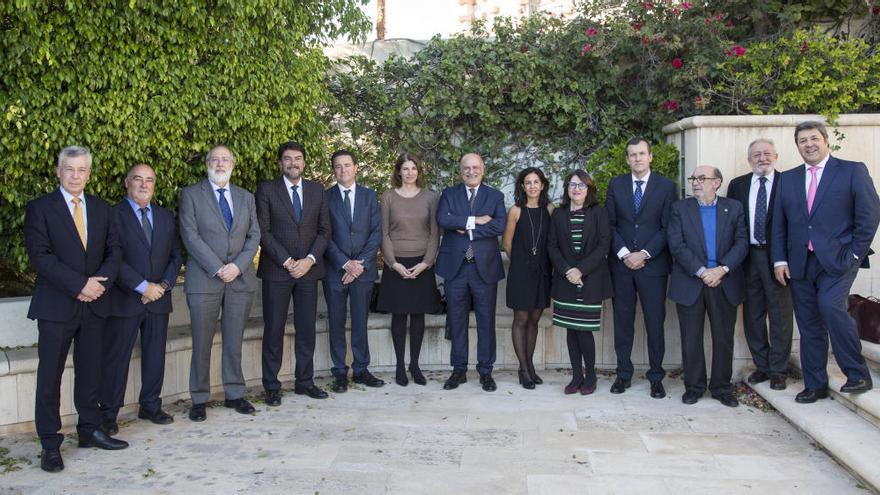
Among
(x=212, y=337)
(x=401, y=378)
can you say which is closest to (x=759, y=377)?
(x=401, y=378)

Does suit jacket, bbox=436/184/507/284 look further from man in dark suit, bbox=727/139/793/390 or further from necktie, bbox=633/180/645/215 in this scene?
man in dark suit, bbox=727/139/793/390

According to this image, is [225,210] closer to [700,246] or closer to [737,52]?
[700,246]

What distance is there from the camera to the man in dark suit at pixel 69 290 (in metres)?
4.25

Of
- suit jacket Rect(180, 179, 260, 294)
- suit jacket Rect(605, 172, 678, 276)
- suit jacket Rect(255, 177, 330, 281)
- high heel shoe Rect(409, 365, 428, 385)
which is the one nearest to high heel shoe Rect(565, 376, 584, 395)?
suit jacket Rect(605, 172, 678, 276)

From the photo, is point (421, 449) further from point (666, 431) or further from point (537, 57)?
point (537, 57)

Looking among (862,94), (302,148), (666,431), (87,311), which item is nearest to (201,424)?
(87,311)

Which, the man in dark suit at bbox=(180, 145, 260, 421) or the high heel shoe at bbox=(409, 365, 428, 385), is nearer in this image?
the man in dark suit at bbox=(180, 145, 260, 421)

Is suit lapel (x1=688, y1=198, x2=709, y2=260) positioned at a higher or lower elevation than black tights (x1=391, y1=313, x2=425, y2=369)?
higher

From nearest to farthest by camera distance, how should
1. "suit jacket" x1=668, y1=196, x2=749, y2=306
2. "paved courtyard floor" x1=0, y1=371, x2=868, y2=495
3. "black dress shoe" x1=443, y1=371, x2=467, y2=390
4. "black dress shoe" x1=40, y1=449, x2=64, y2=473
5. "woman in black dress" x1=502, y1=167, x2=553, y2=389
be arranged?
"paved courtyard floor" x1=0, y1=371, x2=868, y2=495
"black dress shoe" x1=40, y1=449, x2=64, y2=473
"suit jacket" x1=668, y1=196, x2=749, y2=306
"woman in black dress" x1=502, y1=167, x2=553, y2=389
"black dress shoe" x1=443, y1=371, x2=467, y2=390

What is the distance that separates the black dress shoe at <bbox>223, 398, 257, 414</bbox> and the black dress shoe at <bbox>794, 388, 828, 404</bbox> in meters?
3.44

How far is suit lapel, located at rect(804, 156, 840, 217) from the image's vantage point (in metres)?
4.99

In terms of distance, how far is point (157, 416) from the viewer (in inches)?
198

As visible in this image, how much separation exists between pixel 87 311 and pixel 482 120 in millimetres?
3948

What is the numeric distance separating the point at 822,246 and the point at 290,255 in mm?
3372
